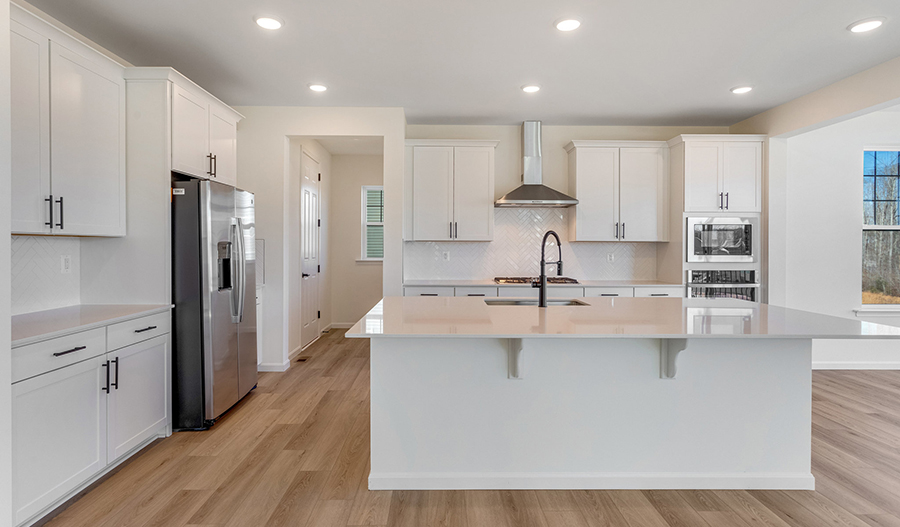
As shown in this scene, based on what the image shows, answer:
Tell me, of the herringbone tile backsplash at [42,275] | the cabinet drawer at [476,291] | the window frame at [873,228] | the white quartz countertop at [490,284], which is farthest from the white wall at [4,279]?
the window frame at [873,228]

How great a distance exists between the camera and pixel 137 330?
2.63 metres

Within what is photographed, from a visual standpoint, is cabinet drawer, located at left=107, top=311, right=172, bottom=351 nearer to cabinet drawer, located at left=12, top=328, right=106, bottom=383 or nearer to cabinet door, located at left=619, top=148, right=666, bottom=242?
cabinet drawer, located at left=12, top=328, right=106, bottom=383

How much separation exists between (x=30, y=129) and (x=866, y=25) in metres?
4.51

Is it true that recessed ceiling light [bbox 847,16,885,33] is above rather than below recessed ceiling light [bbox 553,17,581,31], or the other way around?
below

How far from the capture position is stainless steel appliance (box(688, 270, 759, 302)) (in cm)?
454

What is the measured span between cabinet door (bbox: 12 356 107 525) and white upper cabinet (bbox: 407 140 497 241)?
9.96 ft

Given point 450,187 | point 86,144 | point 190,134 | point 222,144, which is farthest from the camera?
point 450,187

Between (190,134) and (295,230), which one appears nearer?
(190,134)

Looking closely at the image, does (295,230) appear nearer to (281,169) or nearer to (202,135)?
(281,169)

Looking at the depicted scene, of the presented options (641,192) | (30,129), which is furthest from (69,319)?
(641,192)

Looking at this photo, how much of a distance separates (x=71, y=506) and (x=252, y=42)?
2.72 metres

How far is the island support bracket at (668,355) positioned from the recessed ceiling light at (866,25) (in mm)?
2244

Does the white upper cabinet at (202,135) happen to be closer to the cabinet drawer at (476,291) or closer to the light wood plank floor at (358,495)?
the light wood plank floor at (358,495)

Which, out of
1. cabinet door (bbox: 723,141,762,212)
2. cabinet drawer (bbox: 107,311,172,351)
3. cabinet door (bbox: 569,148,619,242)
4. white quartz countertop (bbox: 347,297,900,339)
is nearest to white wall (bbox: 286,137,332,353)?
cabinet drawer (bbox: 107,311,172,351)
